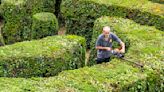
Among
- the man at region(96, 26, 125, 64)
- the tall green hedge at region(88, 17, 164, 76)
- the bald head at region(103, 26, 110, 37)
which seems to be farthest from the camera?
the man at region(96, 26, 125, 64)

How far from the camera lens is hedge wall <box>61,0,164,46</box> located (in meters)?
22.6

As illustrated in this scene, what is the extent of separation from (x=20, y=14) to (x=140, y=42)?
12808 mm

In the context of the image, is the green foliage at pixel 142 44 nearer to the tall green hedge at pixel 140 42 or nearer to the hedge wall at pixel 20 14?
the tall green hedge at pixel 140 42

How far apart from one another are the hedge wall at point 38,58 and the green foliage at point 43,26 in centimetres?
669

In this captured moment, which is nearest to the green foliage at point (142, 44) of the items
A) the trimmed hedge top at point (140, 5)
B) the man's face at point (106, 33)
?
the man's face at point (106, 33)

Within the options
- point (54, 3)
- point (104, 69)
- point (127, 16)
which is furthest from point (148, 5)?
point (104, 69)

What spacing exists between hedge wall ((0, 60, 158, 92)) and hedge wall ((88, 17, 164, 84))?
0.79 meters

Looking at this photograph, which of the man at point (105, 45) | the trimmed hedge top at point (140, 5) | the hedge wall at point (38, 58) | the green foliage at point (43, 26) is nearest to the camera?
the man at point (105, 45)

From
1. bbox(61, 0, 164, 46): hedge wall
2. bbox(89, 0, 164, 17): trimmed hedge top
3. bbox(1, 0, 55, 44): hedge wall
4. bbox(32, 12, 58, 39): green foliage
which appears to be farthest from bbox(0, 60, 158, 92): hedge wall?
bbox(1, 0, 55, 44): hedge wall

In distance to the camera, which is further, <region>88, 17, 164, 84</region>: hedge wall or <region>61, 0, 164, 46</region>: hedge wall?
<region>61, 0, 164, 46</region>: hedge wall

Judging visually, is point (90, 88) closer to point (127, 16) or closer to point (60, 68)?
point (60, 68)

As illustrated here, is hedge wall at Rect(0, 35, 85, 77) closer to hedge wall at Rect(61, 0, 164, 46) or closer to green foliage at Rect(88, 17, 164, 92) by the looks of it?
green foliage at Rect(88, 17, 164, 92)

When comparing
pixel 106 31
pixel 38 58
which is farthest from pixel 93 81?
pixel 38 58

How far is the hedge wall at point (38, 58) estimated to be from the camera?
16344 mm
